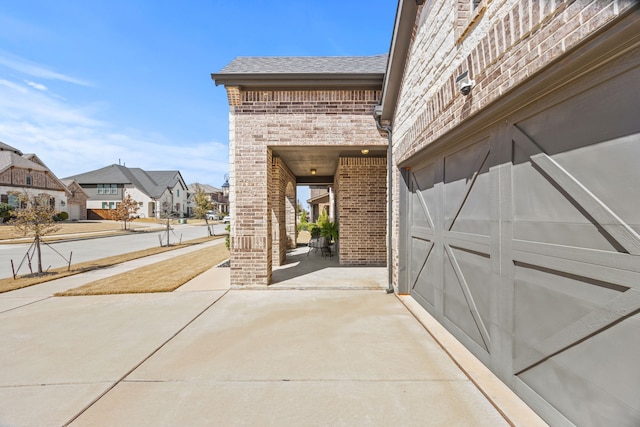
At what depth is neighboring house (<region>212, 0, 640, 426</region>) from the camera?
170 centimetres

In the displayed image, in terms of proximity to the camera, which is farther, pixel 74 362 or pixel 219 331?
pixel 219 331

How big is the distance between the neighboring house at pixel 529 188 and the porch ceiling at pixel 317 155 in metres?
1.79

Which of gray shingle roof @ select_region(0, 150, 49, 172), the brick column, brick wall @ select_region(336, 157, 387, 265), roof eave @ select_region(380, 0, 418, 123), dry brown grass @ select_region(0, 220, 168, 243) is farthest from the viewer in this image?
gray shingle roof @ select_region(0, 150, 49, 172)

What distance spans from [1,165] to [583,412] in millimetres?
48039

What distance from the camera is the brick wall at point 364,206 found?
8.79 m

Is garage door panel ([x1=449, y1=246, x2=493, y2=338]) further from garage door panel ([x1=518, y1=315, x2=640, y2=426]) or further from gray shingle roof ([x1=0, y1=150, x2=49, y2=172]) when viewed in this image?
gray shingle roof ([x1=0, y1=150, x2=49, y2=172])

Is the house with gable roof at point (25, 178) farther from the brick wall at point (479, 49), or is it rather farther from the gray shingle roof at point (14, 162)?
the brick wall at point (479, 49)

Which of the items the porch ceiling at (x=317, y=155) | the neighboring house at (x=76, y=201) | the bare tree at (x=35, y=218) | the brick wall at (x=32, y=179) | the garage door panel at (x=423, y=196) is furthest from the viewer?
the neighboring house at (x=76, y=201)

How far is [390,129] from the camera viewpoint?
6.01 metres

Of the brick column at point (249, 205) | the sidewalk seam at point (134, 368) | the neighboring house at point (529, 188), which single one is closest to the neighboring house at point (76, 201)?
the brick column at point (249, 205)

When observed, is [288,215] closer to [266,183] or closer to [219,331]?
[266,183]

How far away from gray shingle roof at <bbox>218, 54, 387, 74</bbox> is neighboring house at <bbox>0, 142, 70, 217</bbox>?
3244cm

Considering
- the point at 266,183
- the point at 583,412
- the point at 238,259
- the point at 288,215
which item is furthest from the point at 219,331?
the point at 288,215

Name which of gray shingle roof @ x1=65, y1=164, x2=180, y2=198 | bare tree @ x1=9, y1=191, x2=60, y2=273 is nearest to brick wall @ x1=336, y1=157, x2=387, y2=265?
bare tree @ x1=9, y1=191, x2=60, y2=273
